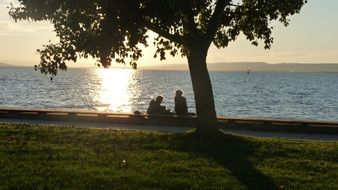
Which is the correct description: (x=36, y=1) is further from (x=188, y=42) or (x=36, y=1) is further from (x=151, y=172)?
(x=151, y=172)

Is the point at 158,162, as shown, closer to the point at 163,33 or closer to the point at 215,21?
the point at 163,33

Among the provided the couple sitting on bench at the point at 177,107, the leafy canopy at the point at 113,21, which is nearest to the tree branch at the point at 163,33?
the leafy canopy at the point at 113,21

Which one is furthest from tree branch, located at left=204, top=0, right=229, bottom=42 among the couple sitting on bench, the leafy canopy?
the couple sitting on bench

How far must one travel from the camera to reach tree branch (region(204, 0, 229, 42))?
20.8 meters

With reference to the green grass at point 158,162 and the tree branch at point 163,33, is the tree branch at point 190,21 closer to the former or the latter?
the tree branch at point 163,33

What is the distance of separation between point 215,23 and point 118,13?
4366 millimetres

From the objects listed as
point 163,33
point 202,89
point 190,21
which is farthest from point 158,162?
point 190,21

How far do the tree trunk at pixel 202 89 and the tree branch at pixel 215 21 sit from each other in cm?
51

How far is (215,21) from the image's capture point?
20.9 metres

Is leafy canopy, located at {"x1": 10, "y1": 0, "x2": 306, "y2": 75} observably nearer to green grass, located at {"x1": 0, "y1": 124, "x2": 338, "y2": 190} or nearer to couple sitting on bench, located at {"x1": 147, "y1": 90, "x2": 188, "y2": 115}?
green grass, located at {"x1": 0, "y1": 124, "x2": 338, "y2": 190}

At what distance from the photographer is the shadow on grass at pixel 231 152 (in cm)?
1377

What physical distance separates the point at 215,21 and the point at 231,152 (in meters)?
5.48

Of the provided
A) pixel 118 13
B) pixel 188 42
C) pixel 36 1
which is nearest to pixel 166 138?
pixel 188 42

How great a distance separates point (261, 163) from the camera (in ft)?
52.0
